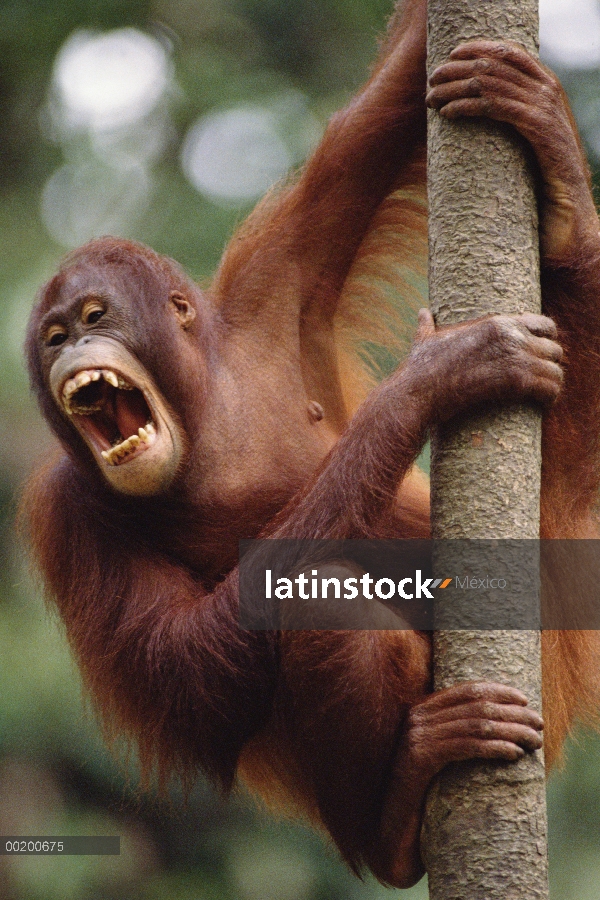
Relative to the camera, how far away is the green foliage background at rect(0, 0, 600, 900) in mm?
6770

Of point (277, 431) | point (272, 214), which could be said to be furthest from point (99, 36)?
point (277, 431)

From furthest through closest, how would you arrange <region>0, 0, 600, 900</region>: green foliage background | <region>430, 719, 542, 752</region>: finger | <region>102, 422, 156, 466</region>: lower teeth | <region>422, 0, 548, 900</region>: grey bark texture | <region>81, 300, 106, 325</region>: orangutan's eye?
1. <region>0, 0, 600, 900</region>: green foliage background
2. <region>81, 300, 106, 325</region>: orangutan's eye
3. <region>102, 422, 156, 466</region>: lower teeth
4. <region>430, 719, 542, 752</region>: finger
5. <region>422, 0, 548, 900</region>: grey bark texture

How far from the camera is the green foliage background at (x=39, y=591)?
22.2ft

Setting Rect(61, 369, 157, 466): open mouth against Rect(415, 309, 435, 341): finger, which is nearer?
Rect(415, 309, 435, 341): finger

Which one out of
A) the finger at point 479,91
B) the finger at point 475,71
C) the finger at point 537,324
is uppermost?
the finger at point 475,71

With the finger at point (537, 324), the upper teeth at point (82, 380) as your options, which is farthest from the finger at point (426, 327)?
the upper teeth at point (82, 380)

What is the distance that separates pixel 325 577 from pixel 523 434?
2.58 feet

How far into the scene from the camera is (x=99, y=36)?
923cm

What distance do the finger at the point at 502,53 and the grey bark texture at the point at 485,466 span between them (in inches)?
1.1

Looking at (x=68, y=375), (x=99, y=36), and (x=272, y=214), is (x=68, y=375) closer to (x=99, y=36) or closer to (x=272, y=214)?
(x=272, y=214)

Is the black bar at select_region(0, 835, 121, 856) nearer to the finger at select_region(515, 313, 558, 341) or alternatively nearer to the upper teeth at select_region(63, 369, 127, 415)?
the upper teeth at select_region(63, 369, 127, 415)

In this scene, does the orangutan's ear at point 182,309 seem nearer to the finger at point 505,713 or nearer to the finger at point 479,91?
the finger at point 479,91

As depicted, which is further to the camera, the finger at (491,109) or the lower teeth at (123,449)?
the lower teeth at (123,449)

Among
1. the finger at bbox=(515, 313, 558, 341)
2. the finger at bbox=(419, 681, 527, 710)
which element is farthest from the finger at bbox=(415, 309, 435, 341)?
the finger at bbox=(419, 681, 527, 710)
